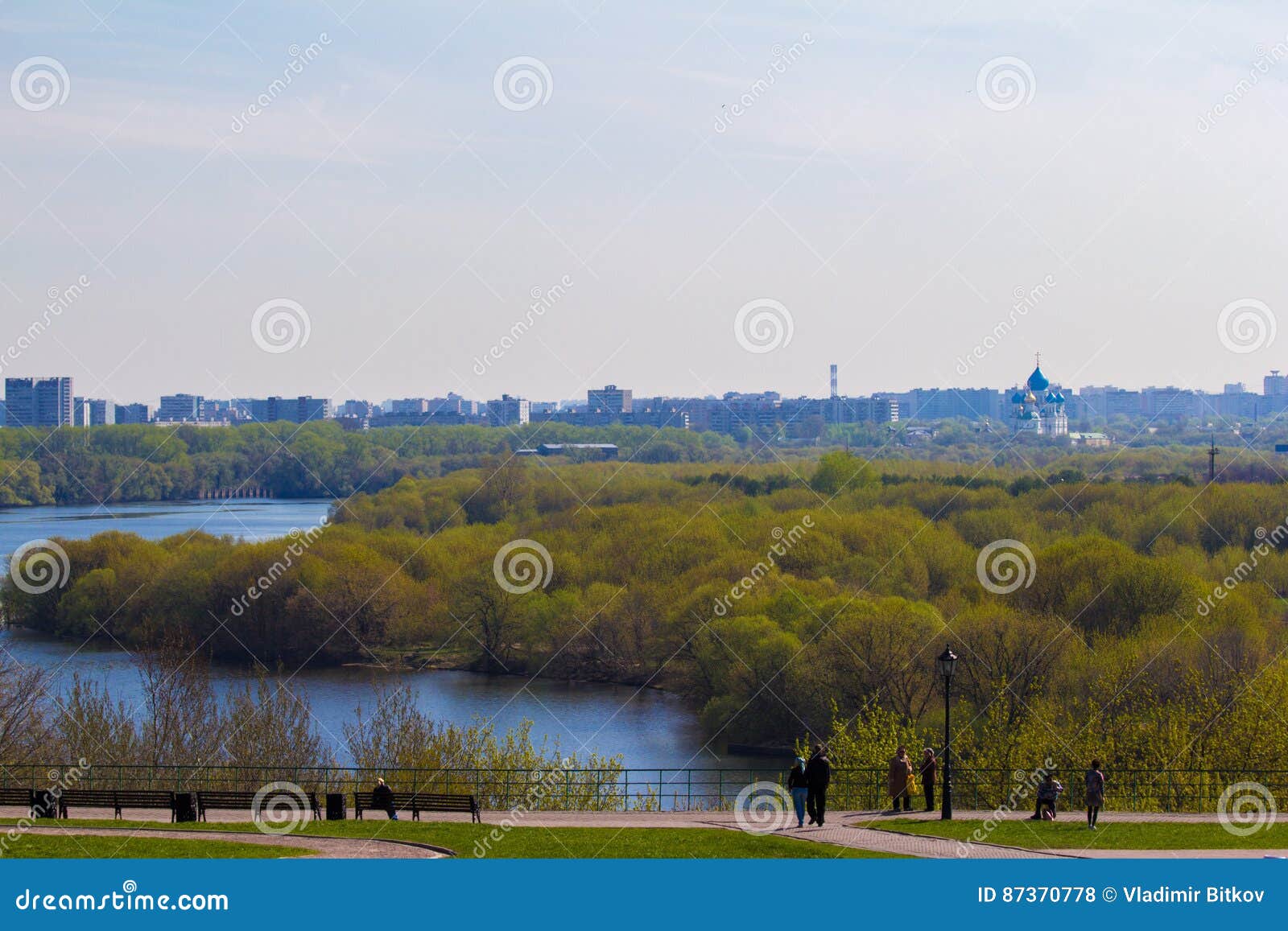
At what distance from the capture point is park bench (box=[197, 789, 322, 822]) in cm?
1895

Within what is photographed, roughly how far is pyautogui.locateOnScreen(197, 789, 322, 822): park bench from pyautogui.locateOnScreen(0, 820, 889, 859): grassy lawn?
33.7 inches

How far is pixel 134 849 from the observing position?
51.0 ft

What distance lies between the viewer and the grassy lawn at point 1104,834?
16422 mm

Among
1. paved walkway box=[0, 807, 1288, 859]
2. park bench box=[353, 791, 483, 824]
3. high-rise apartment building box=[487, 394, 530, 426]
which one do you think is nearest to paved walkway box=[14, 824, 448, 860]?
paved walkway box=[0, 807, 1288, 859]

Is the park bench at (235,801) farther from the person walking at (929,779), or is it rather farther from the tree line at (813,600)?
the tree line at (813,600)

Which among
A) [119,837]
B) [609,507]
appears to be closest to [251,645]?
[609,507]

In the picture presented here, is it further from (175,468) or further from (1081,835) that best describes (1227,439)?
(1081,835)

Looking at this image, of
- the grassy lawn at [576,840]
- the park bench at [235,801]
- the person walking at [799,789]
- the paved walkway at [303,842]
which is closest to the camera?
the paved walkway at [303,842]

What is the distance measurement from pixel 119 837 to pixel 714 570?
40921 mm

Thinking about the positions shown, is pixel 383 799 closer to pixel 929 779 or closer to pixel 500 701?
pixel 929 779

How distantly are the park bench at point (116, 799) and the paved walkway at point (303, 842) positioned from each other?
172 cm

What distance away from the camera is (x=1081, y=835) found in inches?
677

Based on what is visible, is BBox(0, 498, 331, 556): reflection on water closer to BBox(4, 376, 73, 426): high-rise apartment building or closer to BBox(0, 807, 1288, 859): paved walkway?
BBox(4, 376, 73, 426): high-rise apartment building

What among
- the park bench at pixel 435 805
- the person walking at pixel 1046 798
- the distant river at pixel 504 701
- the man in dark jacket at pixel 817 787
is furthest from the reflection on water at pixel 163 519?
the person walking at pixel 1046 798
